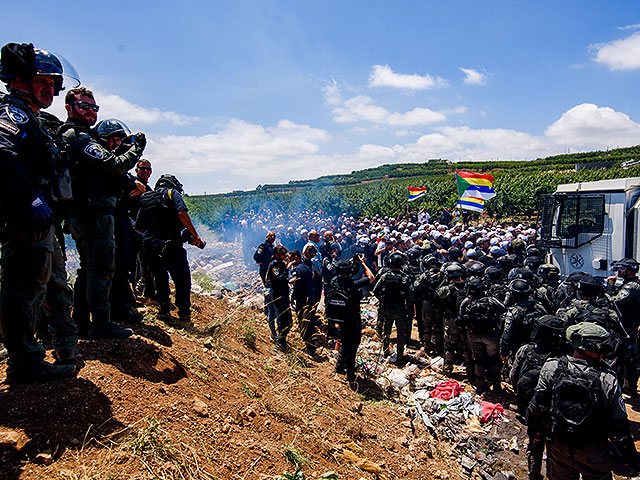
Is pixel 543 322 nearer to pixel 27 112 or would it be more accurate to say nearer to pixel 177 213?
pixel 177 213

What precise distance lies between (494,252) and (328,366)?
5212mm

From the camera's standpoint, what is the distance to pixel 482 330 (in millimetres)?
5551

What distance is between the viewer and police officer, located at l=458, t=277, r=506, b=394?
18.1 ft

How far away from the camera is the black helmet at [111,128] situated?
11.6 ft

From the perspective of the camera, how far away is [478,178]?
46.5ft

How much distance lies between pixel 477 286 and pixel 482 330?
0.68 metres

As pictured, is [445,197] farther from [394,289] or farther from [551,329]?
[551,329]

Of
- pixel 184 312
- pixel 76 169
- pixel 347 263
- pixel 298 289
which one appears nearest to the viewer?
pixel 76 169

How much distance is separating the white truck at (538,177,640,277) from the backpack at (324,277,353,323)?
5.97m

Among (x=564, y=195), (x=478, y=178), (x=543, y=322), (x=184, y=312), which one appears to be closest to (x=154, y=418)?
(x=184, y=312)

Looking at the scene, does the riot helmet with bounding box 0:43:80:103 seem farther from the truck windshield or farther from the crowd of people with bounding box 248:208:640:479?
the truck windshield

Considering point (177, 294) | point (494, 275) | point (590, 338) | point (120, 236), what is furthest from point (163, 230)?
point (494, 275)

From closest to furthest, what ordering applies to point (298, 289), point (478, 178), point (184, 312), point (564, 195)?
point (184, 312), point (298, 289), point (564, 195), point (478, 178)

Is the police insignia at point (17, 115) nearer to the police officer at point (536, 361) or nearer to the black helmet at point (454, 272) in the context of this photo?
the police officer at point (536, 361)
